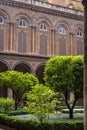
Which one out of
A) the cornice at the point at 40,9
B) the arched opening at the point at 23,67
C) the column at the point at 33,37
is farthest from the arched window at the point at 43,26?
the arched opening at the point at 23,67

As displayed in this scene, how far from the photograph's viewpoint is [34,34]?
32750mm

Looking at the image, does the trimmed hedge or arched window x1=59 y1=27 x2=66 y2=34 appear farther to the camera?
arched window x1=59 y1=27 x2=66 y2=34

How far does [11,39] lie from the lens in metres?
31.3

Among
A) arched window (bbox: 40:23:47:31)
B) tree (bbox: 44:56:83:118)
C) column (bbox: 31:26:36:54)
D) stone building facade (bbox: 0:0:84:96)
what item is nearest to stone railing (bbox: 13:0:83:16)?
stone building facade (bbox: 0:0:84:96)

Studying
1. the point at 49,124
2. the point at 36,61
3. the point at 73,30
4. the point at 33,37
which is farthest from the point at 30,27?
the point at 49,124

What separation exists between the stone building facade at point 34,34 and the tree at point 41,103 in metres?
16.5

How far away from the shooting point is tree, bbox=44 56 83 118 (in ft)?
53.1

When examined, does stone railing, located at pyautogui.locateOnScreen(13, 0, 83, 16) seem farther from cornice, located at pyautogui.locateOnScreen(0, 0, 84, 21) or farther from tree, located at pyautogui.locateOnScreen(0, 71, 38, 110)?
tree, located at pyautogui.locateOnScreen(0, 71, 38, 110)

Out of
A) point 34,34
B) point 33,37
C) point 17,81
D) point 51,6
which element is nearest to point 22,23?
point 34,34

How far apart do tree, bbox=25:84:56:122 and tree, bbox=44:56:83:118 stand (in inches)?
88.1

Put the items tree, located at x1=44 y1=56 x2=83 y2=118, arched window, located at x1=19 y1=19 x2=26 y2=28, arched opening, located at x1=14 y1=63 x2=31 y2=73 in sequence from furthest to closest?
arched opening, located at x1=14 y1=63 x2=31 y2=73 → arched window, located at x1=19 y1=19 x2=26 y2=28 → tree, located at x1=44 y1=56 x2=83 y2=118

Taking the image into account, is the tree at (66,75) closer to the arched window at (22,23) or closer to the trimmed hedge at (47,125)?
the trimmed hedge at (47,125)

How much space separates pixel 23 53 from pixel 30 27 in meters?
2.98

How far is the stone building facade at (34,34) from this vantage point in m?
30.8
